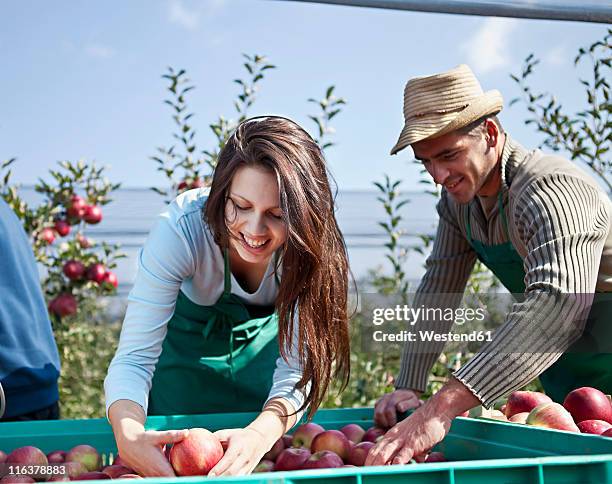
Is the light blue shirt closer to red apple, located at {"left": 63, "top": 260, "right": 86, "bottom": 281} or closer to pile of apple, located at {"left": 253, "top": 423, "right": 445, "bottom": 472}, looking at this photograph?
pile of apple, located at {"left": 253, "top": 423, "right": 445, "bottom": 472}

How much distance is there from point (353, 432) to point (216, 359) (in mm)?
510

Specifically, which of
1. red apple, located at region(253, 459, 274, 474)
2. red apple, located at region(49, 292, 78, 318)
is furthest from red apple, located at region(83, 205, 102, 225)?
red apple, located at region(253, 459, 274, 474)

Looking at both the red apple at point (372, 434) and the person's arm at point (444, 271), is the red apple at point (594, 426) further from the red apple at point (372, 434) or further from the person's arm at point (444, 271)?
the person's arm at point (444, 271)

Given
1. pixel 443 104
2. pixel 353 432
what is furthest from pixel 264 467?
pixel 443 104

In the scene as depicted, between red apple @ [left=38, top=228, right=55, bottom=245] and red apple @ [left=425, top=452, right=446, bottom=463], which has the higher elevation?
red apple @ [left=38, top=228, right=55, bottom=245]

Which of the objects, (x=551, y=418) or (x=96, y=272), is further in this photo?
(x=96, y=272)

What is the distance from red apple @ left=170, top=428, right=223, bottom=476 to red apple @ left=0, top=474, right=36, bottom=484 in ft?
1.00

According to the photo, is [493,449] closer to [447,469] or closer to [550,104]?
[447,469]

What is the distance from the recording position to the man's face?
2209 mm

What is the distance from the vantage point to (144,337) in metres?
1.83

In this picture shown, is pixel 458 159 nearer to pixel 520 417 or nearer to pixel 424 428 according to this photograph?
pixel 520 417

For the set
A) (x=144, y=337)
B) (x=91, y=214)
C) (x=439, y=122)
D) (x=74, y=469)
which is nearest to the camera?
(x=74, y=469)

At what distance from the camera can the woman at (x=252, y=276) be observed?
167 cm

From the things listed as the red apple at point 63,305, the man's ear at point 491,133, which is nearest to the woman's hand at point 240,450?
the man's ear at point 491,133
